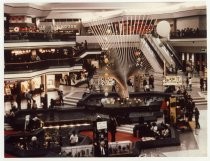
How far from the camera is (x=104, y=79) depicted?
28.1ft

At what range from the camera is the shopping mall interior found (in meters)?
8.33

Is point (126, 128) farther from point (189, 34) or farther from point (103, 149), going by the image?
point (189, 34)

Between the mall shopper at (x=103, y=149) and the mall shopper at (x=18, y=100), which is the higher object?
the mall shopper at (x=18, y=100)

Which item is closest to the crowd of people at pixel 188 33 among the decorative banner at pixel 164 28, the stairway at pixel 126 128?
the decorative banner at pixel 164 28

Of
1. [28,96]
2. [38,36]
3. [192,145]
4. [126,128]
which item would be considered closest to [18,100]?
[28,96]

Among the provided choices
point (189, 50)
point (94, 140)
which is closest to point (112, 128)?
point (94, 140)

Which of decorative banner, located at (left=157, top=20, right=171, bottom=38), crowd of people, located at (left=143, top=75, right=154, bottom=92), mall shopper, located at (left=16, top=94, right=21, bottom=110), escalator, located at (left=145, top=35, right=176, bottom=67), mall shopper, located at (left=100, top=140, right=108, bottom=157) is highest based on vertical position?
decorative banner, located at (left=157, top=20, right=171, bottom=38)

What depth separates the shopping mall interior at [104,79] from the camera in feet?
27.3

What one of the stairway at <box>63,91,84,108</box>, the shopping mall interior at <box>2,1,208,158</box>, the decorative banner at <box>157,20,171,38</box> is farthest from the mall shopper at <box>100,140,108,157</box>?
the decorative banner at <box>157,20,171,38</box>

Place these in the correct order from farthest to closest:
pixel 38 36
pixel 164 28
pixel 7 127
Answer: pixel 38 36 → pixel 164 28 → pixel 7 127

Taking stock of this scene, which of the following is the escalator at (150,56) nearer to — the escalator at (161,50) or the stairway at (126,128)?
the escalator at (161,50)

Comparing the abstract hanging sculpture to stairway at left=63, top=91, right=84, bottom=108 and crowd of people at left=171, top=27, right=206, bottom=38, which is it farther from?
stairway at left=63, top=91, right=84, bottom=108

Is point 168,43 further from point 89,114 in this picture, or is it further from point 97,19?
point 89,114

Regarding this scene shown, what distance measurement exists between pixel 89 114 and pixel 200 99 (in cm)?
210
